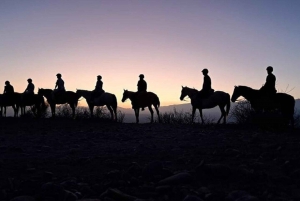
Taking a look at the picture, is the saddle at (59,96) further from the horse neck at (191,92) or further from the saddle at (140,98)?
the horse neck at (191,92)

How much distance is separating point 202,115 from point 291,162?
13.4 meters

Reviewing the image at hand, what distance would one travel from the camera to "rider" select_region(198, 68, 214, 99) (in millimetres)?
17203

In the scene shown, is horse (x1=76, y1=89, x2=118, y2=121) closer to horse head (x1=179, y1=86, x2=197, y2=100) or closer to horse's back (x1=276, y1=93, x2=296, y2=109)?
horse head (x1=179, y1=86, x2=197, y2=100)

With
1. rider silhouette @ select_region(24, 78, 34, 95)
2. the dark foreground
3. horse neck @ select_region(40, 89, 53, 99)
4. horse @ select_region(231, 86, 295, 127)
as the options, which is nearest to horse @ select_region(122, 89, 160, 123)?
horse neck @ select_region(40, 89, 53, 99)

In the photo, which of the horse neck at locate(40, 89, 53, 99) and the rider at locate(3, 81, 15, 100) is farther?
the rider at locate(3, 81, 15, 100)

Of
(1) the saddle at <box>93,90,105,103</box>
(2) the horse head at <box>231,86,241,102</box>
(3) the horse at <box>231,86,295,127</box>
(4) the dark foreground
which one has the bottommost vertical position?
(4) the dark foreground

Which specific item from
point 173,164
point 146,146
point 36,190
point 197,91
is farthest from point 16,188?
point 197,91

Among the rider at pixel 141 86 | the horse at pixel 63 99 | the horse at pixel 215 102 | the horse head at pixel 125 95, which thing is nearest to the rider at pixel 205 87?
the horse at pixel 215 102

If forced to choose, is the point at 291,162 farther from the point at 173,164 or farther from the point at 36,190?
the point at 36,190

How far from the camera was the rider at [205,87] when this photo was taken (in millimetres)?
17203

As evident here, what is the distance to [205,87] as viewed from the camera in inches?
698

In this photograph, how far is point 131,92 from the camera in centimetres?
2153

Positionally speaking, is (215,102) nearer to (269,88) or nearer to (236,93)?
(236,93)

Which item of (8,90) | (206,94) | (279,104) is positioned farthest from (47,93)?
(279,104)
